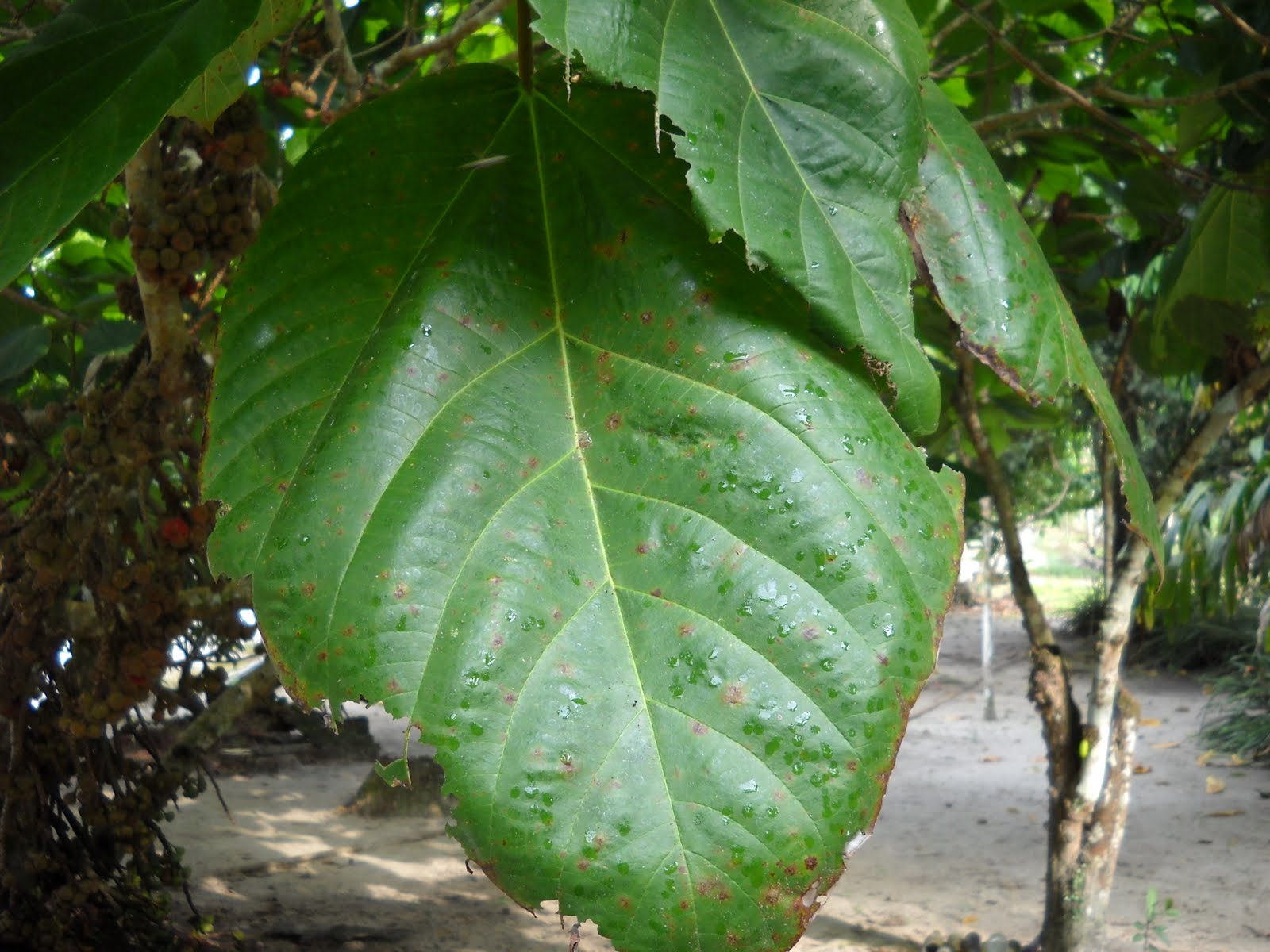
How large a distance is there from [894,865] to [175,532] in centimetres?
357

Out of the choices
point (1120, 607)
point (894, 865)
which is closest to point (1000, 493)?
point (1120, 607)

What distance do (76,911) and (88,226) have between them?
1216 mm

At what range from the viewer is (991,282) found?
2.17ft

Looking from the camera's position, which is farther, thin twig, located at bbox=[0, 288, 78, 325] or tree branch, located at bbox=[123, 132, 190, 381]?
thin twig, located at bbox=[0, 288, 78, 325]

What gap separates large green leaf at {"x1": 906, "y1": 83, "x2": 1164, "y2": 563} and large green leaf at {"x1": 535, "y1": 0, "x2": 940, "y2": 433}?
0.07m

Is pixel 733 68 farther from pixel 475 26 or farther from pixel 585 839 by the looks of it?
pixel 475 26

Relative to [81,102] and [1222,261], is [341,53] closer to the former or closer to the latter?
[81,102]

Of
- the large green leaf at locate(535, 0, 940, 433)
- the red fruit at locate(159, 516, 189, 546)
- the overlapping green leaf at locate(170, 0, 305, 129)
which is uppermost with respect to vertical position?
the overlapping green leaf at locate(170, 0, 305, 129)

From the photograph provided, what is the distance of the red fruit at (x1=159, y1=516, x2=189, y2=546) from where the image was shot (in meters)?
1.48

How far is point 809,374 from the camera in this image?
61 centimetres

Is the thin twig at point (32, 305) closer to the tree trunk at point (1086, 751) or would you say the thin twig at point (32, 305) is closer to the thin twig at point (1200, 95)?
the thin twig at point (1200, 95)

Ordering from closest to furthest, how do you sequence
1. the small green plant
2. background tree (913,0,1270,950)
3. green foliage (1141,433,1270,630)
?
background tree (913,0,1270,950) → the small green plant → green foliage (1141,433,1270,630)

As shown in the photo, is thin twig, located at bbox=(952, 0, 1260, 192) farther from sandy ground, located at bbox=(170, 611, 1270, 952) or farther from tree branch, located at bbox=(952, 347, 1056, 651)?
sandy ground, located at bbox=(170, 611, 1270, 952)

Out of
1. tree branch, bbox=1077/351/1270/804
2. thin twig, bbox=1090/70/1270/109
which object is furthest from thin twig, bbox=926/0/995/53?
tree branch, bbox=1077/351/1270/804
